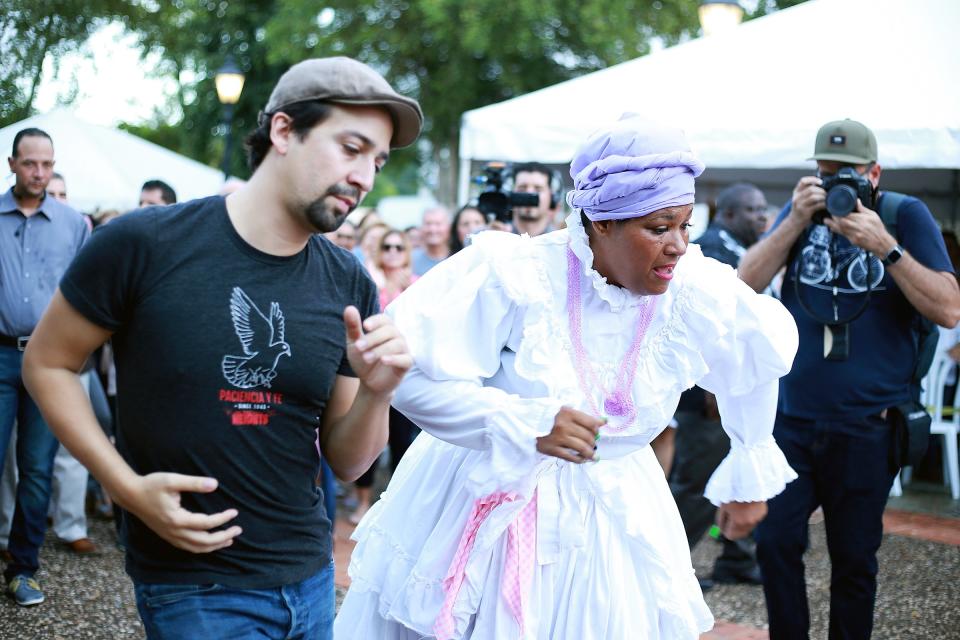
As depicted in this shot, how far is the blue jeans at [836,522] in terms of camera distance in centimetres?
396

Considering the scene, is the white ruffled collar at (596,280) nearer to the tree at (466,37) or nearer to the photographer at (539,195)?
the photographer at (539,195)

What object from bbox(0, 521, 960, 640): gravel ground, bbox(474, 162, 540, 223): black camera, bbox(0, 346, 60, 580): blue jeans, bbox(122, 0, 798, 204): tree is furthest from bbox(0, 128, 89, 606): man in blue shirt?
bbox(122, 0, 798, 204): tree

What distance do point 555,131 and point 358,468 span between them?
17.1 feet

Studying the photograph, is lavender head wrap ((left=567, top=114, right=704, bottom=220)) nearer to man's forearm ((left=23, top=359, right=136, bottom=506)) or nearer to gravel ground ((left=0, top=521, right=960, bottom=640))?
man's forearm ((left=23, top=359, right=136, bottom=506))

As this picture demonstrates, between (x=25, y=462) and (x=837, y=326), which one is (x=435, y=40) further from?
(x=837, y=326)

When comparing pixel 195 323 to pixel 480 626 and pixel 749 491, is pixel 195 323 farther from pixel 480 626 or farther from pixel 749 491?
pixel 749 491

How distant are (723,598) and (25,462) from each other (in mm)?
3844

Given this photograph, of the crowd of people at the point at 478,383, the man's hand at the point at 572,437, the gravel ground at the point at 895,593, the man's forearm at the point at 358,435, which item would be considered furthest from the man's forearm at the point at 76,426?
the gravel ground at the point at 895,593

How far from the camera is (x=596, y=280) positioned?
284 cm

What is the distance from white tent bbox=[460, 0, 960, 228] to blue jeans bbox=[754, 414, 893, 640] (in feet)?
9.09

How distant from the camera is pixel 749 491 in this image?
322 centimetres

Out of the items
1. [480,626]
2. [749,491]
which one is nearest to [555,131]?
[749,491]

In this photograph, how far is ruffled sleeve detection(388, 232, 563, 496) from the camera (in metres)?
2.53

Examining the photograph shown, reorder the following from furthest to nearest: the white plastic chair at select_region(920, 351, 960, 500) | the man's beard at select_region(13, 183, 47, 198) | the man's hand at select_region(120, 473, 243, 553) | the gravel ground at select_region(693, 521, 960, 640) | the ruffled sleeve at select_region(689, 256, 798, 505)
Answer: the white plastic chair at select_region(920, 351, 960, 500)
the man's beard at select_region(13, 183, 47, 198)
the gravel ground at select_region(693, 521, 960, 640)
the ruffled sleeve at select_region(689, 256, 798, 505)
the man's hand at select_region(120, 473, 243, 553)
